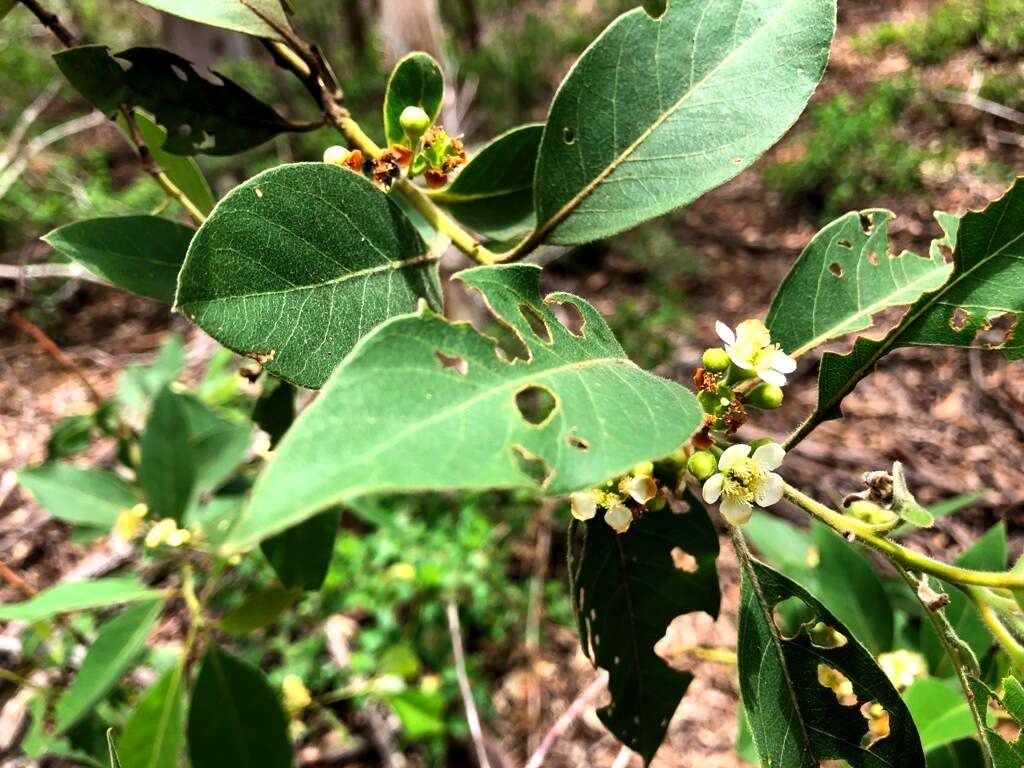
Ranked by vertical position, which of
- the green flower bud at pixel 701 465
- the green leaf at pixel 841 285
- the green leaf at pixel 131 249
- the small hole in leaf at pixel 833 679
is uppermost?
the green leaf at pixel 131 249

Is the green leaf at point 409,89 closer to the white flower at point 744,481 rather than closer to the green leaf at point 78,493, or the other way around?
the white flower at point 744,481

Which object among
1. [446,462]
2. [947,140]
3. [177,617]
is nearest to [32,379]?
[177,617]

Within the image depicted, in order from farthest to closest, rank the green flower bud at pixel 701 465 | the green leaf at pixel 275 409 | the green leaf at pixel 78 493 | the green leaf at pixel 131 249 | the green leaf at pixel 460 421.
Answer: the green leaf at pixel 78 493 → the green leaf at pixel 275 409 → the green leaf at pixel 131 249 → the green flower bud at pixel 701 465 → the green leaf at pixel 460 421

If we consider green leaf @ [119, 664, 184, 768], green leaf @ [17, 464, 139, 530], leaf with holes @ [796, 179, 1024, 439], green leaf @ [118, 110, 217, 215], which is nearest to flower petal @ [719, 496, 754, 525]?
leaf with holes @ [796, 179, 1024, 439]

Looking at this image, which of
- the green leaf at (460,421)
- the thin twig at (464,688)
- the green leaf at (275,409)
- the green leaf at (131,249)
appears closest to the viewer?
the green leaf at (460,421)

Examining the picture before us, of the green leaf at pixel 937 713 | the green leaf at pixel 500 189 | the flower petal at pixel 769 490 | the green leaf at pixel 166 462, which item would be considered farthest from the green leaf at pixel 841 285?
the green leaf at pixel 166 462

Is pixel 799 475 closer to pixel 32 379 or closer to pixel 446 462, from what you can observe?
pixel 446 462

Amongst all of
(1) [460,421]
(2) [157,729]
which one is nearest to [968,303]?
(1) [460,421]
